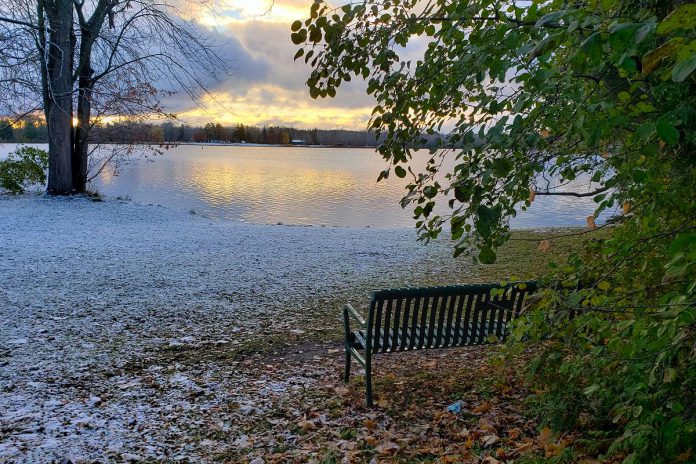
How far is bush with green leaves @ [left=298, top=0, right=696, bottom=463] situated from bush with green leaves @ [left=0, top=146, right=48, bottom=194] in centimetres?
2275

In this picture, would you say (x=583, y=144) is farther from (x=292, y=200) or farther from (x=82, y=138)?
(x=292, y=200)

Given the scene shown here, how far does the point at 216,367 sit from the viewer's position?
549cm

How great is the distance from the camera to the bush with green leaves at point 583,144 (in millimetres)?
1550

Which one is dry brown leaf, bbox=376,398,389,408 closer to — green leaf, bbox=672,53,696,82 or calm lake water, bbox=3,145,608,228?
green leaf, bbox=672,53,696,82

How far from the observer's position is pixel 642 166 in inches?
96.7

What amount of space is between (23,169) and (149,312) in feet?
59.3

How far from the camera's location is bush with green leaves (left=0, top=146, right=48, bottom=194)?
21203mm

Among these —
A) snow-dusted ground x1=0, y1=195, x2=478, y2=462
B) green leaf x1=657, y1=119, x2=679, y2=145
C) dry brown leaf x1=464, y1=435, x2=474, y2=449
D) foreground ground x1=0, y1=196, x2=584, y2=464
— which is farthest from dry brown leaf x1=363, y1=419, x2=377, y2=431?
green leaf x1=657, y1=119, x2=679, y2=145

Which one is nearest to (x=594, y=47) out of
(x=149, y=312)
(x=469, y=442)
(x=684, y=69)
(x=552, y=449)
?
(x=684, y=69)

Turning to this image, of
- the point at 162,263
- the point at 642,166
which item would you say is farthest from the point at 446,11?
the point at 162,263

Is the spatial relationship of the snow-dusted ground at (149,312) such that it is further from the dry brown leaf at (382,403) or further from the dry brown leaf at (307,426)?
the dry brown leaf at (382,403)

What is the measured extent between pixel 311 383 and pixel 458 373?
57.3 inches

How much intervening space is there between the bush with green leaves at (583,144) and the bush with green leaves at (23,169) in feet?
74.6

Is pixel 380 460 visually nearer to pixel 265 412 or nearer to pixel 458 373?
pixel 265 412
